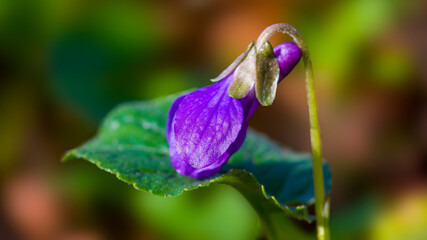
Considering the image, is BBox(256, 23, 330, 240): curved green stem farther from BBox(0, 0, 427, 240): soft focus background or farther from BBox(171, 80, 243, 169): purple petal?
BBox(0, 0, 427, 240): soft focus background

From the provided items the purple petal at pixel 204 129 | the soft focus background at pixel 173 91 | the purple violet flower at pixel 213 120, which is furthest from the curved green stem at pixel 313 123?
the soft focus background at pixel 173 91

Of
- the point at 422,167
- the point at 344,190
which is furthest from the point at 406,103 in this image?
the point at 344,190

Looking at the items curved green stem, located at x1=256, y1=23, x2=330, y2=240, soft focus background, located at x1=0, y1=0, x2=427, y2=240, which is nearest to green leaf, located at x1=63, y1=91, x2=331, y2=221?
curved green stem, located at x1=256, y1=23, x2=330, y2=240

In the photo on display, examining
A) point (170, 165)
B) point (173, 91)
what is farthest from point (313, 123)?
point (173, 91)

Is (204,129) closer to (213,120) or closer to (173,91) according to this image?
(213,120)

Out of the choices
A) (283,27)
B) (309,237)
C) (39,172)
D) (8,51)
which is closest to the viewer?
(283,27)

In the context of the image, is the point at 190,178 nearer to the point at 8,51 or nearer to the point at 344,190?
the point at 344,190

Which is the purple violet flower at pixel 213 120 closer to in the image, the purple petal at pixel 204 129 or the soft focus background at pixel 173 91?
the purple petal at pixel 204 129

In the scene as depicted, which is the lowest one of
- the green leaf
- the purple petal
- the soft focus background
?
the soft focus background
